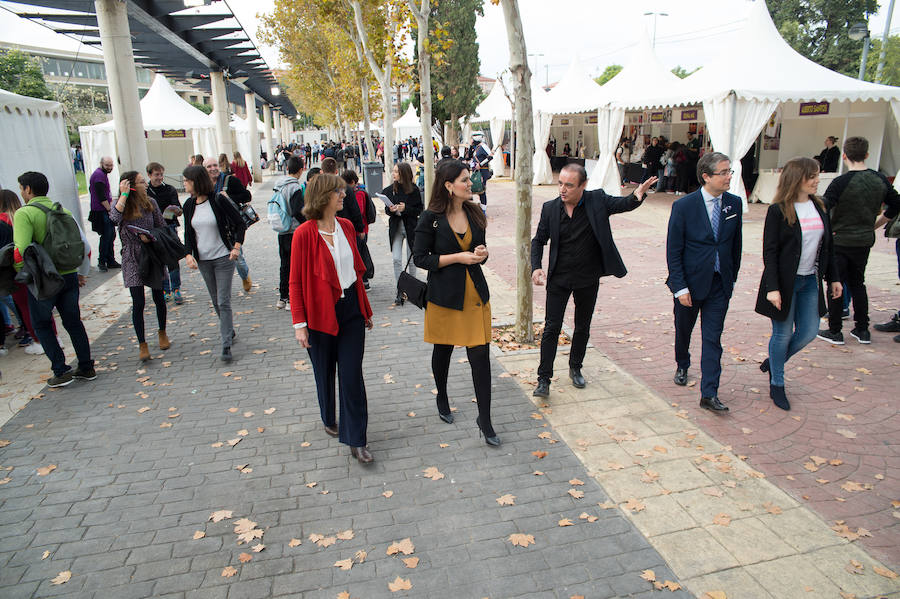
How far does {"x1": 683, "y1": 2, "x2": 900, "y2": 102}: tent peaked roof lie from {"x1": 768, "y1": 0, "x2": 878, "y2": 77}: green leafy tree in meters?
35.1

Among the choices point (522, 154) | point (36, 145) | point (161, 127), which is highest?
point (161, 127)

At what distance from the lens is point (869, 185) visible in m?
5.72

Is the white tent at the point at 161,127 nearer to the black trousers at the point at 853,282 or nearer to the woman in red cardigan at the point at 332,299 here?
the woman in red cardigan at the point at 332,299

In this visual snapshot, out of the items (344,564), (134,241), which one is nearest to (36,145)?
(134,241)

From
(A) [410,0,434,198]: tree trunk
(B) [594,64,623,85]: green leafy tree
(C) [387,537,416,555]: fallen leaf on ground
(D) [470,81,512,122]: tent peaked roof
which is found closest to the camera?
(C) [387,537,416,555]: fallen leaf on ground

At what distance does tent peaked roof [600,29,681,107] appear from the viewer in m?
17.7

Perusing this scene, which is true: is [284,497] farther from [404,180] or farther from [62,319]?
[404,180]

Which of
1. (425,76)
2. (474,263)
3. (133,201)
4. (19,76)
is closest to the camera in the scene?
(474,263)

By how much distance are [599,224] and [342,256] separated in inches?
77.7

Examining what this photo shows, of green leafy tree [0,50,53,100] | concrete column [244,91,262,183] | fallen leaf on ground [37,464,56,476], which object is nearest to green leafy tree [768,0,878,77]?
concrete column [244,91,262,183]

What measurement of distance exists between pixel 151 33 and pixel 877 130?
19102mm

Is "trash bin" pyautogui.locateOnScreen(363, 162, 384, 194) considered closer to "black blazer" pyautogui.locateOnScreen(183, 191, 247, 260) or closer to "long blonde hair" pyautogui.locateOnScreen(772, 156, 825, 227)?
"black blazer" pyautogui.locateOnScreen(183, 191, 247, 260)

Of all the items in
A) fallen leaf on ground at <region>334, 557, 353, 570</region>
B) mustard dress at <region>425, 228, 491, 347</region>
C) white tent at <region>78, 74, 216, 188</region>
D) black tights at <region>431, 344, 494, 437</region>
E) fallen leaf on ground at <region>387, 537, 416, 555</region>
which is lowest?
fallen leaf on ground at <region>334, 557, 353, 570</region>

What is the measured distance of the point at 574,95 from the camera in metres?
22.0
